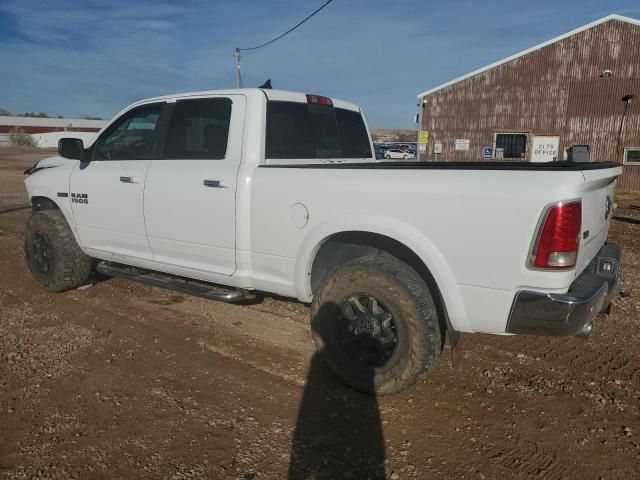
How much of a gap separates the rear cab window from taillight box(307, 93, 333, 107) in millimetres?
17

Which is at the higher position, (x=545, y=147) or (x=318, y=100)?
(x=545, y=147)

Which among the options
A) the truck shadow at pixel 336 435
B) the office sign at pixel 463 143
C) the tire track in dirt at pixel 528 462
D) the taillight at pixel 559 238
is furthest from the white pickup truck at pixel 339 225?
the office sign at pixel 463 143

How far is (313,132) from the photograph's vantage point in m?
4.34

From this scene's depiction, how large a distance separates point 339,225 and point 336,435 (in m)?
1.27

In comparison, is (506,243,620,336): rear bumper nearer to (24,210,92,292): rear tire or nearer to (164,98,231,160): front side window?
(164,98,231,160): front side window

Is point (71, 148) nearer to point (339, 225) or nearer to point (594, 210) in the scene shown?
point (339, 225)

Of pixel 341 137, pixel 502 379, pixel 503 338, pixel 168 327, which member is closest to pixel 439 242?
pixel 502 379

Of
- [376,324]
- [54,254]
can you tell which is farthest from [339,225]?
[54,254]

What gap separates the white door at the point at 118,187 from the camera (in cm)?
429

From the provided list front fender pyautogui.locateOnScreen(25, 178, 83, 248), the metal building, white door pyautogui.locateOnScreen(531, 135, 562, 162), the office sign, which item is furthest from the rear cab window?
the office sign

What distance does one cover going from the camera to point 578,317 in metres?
2.53

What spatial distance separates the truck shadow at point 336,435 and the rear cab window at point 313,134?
5.90 feet

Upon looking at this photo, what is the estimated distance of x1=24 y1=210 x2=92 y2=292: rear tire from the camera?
16.5 ft

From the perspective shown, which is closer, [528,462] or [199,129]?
[528,462]
